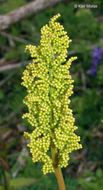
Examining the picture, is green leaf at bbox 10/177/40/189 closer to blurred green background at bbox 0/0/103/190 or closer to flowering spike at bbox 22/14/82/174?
blurred green background at bbox 0/0/103/190

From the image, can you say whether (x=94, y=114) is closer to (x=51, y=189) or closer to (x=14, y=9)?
(x=51, y=189)

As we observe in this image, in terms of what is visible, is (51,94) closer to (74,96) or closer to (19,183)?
(19,183)

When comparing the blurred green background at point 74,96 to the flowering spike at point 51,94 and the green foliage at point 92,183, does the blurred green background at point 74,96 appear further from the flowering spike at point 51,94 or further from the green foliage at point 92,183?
the flowering spike at point 51,94

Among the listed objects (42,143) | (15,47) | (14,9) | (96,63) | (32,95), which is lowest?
(42,143)

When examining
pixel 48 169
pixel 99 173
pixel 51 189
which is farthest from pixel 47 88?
pixel 99 173

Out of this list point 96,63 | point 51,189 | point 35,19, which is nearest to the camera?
point 51,189

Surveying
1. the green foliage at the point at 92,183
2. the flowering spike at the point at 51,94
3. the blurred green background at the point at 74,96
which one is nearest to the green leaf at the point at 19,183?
the blurred green background at the point at 74,96

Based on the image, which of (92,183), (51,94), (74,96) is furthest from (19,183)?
(74,96)
